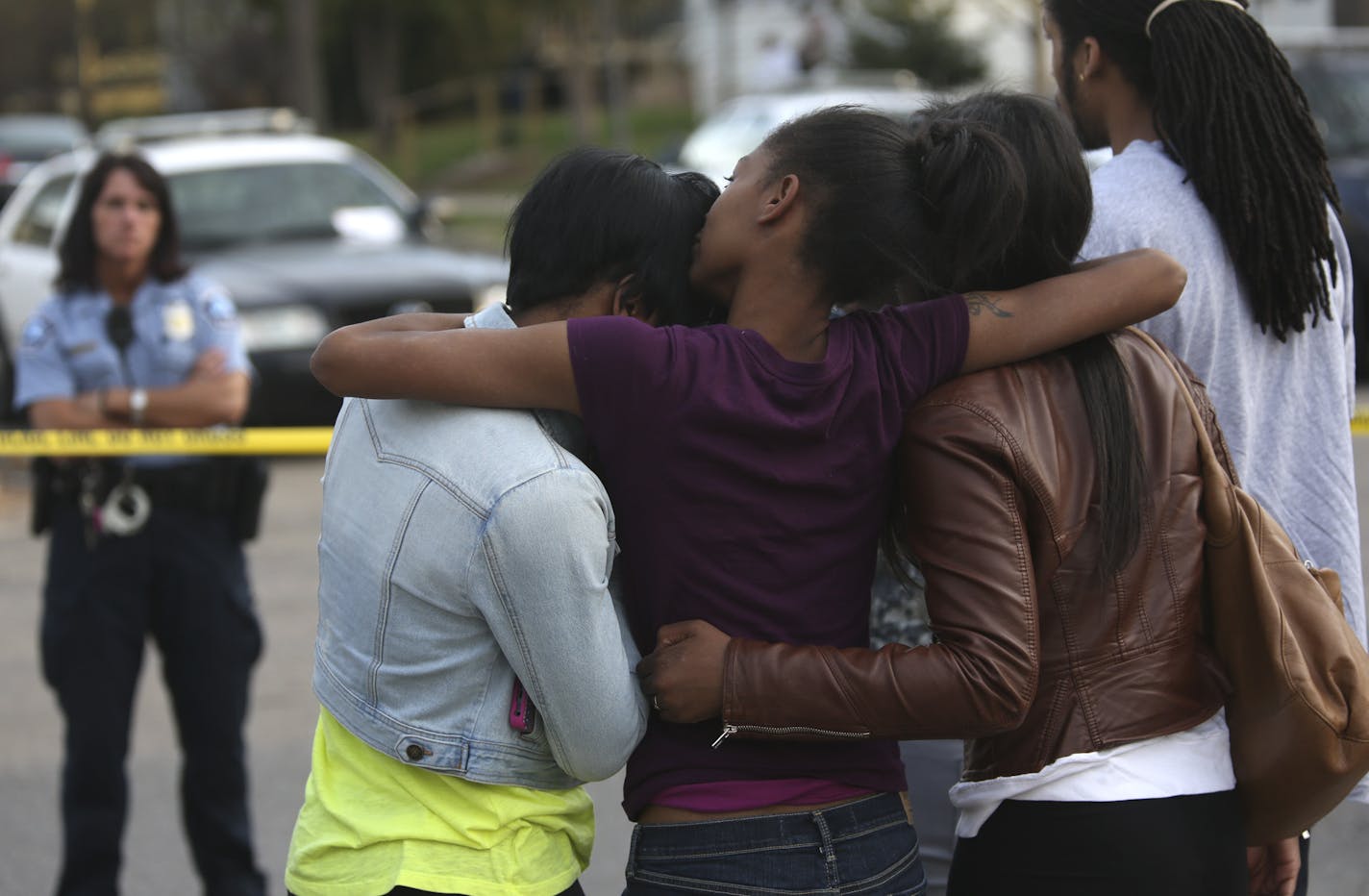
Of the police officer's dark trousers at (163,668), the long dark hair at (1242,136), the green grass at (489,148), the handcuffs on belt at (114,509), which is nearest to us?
the long dark hair at (1242,136)

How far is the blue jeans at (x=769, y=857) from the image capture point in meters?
1.92

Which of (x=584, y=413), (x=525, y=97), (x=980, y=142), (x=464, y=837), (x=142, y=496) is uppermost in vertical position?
(x=980, y=142)

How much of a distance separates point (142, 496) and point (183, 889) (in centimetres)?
113

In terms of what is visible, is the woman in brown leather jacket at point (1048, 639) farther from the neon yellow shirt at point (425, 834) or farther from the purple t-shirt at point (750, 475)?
the neon yellow shirt at point (425, 834)

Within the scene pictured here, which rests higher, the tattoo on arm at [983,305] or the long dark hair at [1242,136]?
the long dark hair at [1242,136]

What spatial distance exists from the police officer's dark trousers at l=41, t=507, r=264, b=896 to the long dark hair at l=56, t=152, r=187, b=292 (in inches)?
28.0

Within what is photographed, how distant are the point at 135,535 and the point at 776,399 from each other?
8.50ft

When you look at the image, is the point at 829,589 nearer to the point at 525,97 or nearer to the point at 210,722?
the point at 210,722

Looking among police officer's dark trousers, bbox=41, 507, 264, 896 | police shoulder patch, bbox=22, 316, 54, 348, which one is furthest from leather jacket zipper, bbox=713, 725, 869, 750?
police shoulder patch, bbox=22, 316, 54, 348

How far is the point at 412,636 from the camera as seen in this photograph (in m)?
1.97

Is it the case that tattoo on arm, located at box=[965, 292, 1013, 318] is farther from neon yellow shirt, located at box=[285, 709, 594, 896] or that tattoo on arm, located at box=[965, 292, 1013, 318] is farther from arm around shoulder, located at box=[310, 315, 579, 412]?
neon yellow shirt, located at box=[285, 709, 594, 896]

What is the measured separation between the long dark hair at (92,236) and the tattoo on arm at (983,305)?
301 cm

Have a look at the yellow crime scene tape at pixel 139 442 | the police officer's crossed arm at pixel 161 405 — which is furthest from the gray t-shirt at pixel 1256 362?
the police officer's crossed arm at pixel 161 405

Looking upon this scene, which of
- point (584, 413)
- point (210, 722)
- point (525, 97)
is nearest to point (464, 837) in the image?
point (584, 413)
